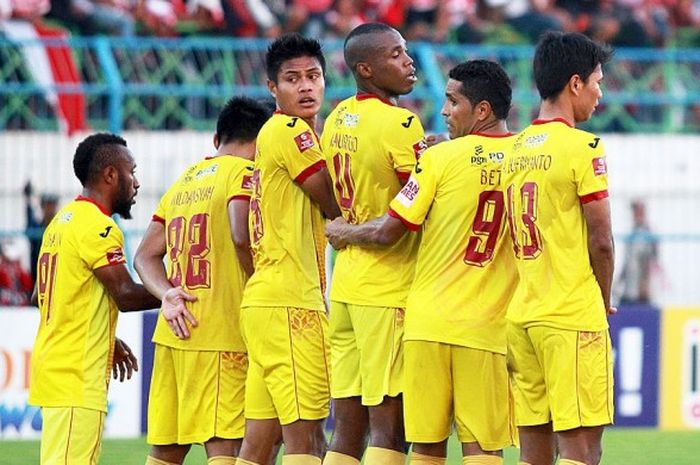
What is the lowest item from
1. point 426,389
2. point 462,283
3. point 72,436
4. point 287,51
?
point 72,436

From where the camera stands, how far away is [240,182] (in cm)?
754

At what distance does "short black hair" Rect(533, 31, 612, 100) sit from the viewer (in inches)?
264

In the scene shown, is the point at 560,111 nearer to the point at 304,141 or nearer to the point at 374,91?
the point at 374,91

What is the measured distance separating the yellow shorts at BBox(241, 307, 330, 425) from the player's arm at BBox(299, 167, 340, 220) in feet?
1.62

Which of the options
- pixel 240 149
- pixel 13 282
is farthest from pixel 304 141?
pixel 13 282

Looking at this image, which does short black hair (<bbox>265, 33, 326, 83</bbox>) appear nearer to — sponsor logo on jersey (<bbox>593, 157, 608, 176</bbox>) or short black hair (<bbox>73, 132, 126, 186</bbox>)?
short black hair (<bbox>73, 132, 126, 186</bbox>)

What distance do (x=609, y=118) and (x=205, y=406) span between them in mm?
9319

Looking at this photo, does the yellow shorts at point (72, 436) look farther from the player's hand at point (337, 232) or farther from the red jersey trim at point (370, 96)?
the red jersey trim at point (370, 96)

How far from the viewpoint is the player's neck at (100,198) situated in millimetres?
7535

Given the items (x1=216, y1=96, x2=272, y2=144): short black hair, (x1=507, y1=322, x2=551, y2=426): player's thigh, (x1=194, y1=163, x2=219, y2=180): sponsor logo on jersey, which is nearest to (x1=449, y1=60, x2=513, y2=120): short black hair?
(x1=507, y1=322, x2=551, y2=426): player's thigh

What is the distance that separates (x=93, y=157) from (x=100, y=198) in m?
0.20

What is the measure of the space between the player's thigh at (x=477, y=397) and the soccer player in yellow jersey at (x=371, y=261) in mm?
314

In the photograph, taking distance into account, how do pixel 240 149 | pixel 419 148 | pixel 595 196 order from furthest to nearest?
1. pixel 240 149
2. pixel 419 148
3. pixel 595 196

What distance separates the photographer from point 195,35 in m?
16.8
